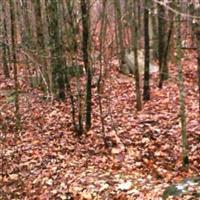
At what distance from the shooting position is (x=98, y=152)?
1395 cm

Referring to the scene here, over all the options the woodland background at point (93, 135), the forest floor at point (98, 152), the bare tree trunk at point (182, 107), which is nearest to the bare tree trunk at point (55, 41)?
the woodland background at point (93, 135)

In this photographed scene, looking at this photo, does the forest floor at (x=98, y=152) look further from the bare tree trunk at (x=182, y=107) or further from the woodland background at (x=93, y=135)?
the bare tree trunk at (x=182, y=107)

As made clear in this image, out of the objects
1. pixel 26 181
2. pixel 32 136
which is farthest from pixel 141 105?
pixel 26 181

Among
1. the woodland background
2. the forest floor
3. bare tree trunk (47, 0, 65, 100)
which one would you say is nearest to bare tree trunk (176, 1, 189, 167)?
the woodland background

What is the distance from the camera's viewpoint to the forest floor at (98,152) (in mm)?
11586

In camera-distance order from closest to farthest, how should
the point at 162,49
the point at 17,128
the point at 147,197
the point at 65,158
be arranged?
1. the point at 147,197
2. the point at 65,158
3. the point at 17,128
4. the point at 162,49

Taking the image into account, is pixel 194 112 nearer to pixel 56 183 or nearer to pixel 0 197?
pixel 56 183

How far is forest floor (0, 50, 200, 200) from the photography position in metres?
11.6

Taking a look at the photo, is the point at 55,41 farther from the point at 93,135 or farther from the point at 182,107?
the point at 182,107

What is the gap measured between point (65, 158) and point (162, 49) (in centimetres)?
1093

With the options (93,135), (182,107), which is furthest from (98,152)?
(182,107)

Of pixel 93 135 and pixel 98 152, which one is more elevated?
pixel 93 135

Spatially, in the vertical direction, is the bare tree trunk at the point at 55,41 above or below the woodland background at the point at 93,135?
above

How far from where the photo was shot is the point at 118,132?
49.9ft
